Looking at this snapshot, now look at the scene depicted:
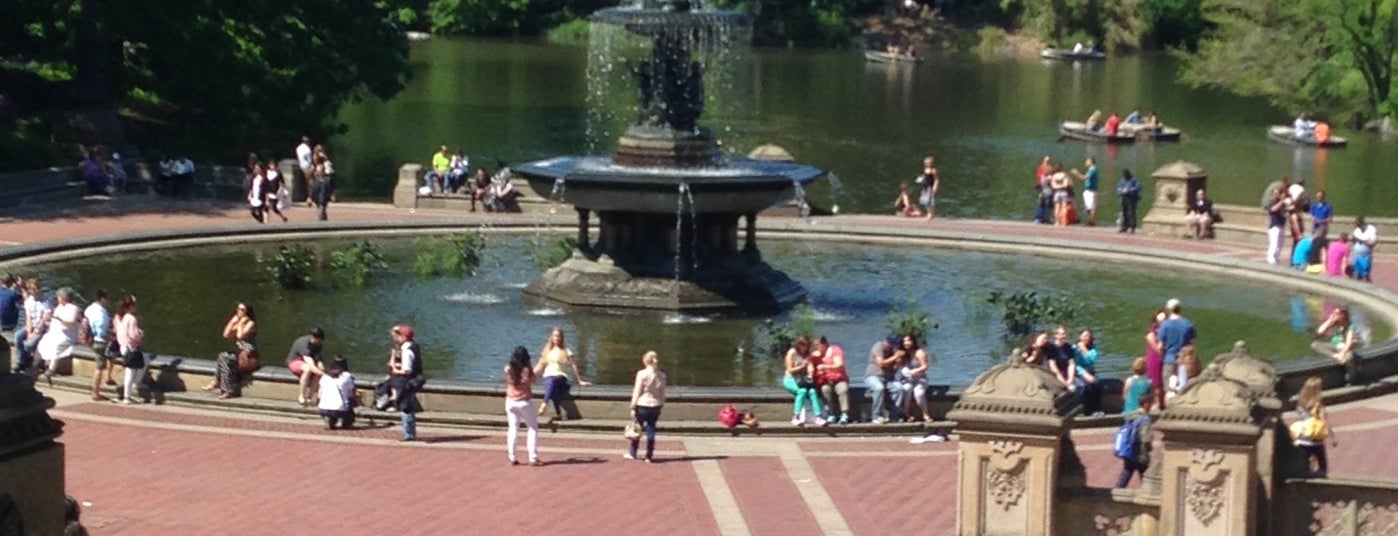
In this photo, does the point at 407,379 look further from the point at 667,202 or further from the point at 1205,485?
the point at 1205,485

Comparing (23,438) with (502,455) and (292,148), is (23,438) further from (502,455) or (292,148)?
(292,148)

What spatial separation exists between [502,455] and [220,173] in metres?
27.7

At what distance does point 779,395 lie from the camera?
27.3 m

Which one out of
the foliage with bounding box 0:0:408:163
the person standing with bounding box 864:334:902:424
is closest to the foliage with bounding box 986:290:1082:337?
the person standing with bounding box 864:334:902:424

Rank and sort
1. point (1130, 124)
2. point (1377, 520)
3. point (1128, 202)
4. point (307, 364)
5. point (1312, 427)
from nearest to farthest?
point (1377, 520)
point (1312, 427)
point (307, 364)
point (1128, 202)
point (1130, 124)

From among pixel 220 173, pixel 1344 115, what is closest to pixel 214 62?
pixel 220 173

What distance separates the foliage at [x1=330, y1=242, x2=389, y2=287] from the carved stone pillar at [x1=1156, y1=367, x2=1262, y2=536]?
66.9 feet

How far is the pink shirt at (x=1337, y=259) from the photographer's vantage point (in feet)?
132

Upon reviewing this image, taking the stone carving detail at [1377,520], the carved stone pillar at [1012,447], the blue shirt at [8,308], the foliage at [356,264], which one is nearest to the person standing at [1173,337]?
the stone carving detail at [1377,520]

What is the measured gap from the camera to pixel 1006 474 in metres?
19.4

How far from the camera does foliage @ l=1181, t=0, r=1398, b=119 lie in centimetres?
8650

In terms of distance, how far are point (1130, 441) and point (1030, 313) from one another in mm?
11210

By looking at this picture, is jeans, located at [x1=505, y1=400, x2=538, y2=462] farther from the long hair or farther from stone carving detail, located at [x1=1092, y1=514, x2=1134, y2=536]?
stone carving detail, located at [x1=1092, y1=514, x2=1134, y2=536]

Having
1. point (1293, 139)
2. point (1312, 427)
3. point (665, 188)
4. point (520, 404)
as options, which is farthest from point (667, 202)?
point (1293, 139)
